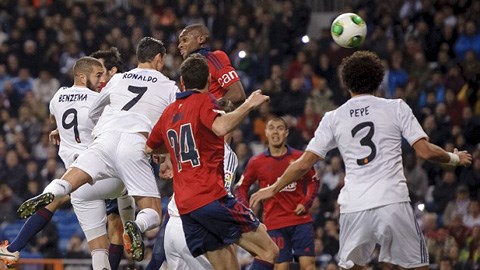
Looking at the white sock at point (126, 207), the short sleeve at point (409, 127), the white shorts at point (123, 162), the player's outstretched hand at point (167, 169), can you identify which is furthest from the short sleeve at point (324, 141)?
the white sock at point (126, 207)

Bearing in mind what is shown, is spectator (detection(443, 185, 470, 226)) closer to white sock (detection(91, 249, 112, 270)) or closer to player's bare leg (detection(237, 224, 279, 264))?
white sock (detection(91, 249, 112, 270))

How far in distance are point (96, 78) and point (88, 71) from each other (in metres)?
0.12

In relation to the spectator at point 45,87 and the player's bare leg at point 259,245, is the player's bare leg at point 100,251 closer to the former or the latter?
the player's bare leg at point 259,245

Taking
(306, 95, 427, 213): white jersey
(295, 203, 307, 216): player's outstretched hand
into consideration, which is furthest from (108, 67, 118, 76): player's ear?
(306, 95, 427, 213): white jersey

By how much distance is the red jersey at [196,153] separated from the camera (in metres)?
10.4

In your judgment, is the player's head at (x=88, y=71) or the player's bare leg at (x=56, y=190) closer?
the player's bare leg at (x=56, y=190)

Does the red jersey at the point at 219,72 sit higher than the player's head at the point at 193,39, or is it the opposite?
the player's head at the point at 193,39

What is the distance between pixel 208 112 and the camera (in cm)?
1038

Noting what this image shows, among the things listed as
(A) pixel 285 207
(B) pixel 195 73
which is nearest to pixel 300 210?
(A) pixel 285 207

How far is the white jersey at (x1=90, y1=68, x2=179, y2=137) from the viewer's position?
38.9 ft

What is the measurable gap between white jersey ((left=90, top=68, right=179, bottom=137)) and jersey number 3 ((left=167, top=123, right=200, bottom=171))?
1342mm

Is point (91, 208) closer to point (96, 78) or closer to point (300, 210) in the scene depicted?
point (96, 78)

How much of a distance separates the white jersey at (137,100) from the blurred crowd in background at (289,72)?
5.62 meters

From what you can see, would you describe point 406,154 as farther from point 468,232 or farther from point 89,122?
point 89,122
